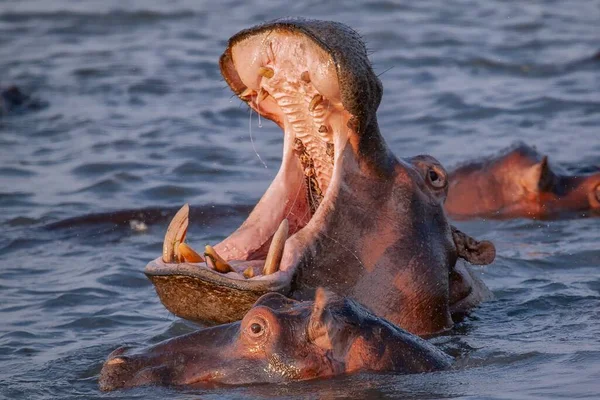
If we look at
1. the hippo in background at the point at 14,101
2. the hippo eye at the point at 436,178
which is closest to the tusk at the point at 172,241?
the hippo eye at the point at 436,178

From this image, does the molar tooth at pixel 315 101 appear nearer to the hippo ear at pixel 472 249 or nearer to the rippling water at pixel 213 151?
the rippling water at pixel 213 151

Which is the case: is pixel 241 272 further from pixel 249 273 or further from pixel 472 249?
pixel 472 249

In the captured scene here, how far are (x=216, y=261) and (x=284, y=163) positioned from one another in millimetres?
803

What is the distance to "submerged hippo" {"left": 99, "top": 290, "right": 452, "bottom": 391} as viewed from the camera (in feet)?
16.4

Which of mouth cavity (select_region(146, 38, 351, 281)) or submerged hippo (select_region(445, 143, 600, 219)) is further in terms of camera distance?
submerged hippo (select_region(445, 143, 600, 219))

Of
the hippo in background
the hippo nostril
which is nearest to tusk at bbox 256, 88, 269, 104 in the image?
the hippo nostril

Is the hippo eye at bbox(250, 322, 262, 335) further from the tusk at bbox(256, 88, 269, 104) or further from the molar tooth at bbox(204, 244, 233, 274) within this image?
the tusk at bbox(256, 88, 269, 104)

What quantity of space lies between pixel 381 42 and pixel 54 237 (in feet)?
26.2

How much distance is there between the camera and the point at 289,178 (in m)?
5.99

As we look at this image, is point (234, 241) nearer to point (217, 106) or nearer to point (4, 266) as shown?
point (4, 266)

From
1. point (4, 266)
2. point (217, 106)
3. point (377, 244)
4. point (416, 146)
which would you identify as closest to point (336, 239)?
point (377, 244)

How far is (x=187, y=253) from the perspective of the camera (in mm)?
5426

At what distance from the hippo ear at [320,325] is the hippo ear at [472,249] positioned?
1.46 m

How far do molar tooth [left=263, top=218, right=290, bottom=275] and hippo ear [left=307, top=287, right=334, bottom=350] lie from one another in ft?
1.48
